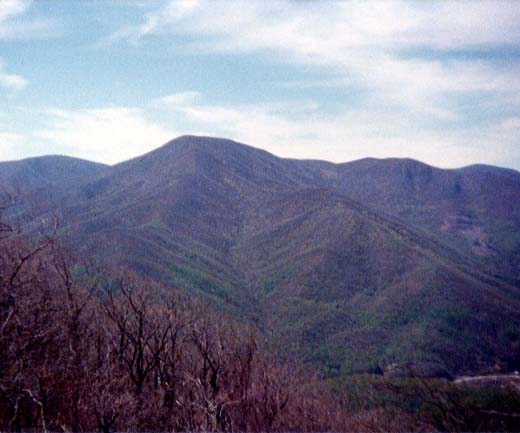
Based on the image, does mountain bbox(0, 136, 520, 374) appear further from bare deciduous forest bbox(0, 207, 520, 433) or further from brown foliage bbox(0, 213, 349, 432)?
bare deciduous forest bbox(0, 207, 520, 433)

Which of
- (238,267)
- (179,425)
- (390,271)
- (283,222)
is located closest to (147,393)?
(179,425)

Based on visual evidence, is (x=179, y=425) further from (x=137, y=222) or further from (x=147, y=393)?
(x=137, y=222)

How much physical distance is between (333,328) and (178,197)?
9846 centimetres

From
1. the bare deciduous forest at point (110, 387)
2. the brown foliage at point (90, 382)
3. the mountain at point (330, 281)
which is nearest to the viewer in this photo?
the bare deciduous forest at point (110, 387)

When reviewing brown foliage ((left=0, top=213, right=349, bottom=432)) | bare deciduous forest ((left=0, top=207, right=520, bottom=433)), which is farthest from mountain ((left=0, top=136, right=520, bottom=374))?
bare deciduous forest ((left=0, top=207, right=520, bottom=433))

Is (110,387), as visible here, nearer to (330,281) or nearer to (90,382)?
(90,382)

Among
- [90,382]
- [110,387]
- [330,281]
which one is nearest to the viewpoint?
[90,382]

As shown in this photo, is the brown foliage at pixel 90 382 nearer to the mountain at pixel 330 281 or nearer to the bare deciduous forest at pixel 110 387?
the bare deciduous forest at pixel 110 387

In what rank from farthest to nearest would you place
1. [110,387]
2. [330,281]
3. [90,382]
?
[330,281] → [110,387] → [90,382]

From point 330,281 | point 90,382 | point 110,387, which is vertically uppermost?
point 90,382

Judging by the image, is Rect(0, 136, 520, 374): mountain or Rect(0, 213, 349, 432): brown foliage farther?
Rect(0, 136, 520, 374): mountain

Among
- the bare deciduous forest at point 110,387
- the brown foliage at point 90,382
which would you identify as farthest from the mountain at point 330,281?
the bare deciduous forest at point 110,387

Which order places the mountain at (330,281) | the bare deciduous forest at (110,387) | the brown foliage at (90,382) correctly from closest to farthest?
the bare deciduous forest at (110,387) → the brown foliage at (90,382) → the mountain at (330,281)

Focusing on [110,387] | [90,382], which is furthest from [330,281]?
[90,382]
